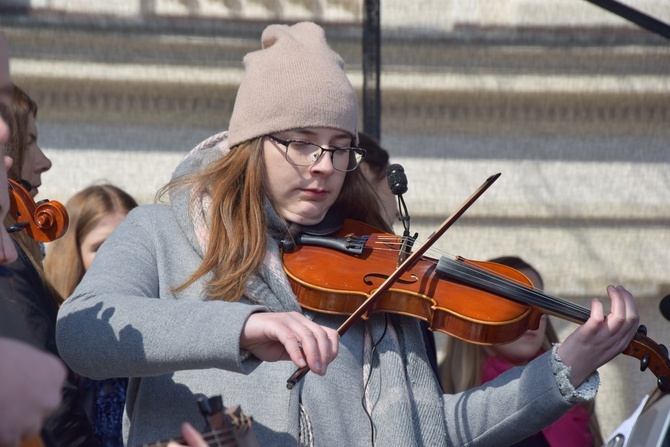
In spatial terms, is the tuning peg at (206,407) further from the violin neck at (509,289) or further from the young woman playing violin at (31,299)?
the violin neck at (509,289)

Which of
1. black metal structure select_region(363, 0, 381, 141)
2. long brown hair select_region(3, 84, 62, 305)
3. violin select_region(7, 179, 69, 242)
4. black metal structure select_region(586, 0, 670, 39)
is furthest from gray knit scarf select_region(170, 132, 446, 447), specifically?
black metal structure select_region(586, 0, 670, 39)

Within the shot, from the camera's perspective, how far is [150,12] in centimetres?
391

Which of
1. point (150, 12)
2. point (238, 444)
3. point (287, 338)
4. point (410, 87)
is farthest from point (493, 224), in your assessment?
point (238, 444)

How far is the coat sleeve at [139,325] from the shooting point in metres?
1.71

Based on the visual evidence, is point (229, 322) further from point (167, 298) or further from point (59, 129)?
point (59, 129)

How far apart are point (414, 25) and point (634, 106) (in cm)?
97

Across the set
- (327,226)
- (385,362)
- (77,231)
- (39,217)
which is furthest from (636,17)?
(39,217)

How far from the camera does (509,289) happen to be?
2.20 meters

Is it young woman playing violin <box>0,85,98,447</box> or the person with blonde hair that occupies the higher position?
young woman playing violin <box>0,85,98,447</box>

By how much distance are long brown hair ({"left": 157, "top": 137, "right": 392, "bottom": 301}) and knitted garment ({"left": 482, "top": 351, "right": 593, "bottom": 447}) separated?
131 cm

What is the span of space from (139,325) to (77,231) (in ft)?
4.99

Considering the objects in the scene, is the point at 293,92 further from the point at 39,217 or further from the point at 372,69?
the point at 372,69

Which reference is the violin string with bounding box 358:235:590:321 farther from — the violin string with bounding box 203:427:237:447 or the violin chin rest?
the violin string with bounding box 203:427:237:447

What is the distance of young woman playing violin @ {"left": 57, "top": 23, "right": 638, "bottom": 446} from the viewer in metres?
1.78
